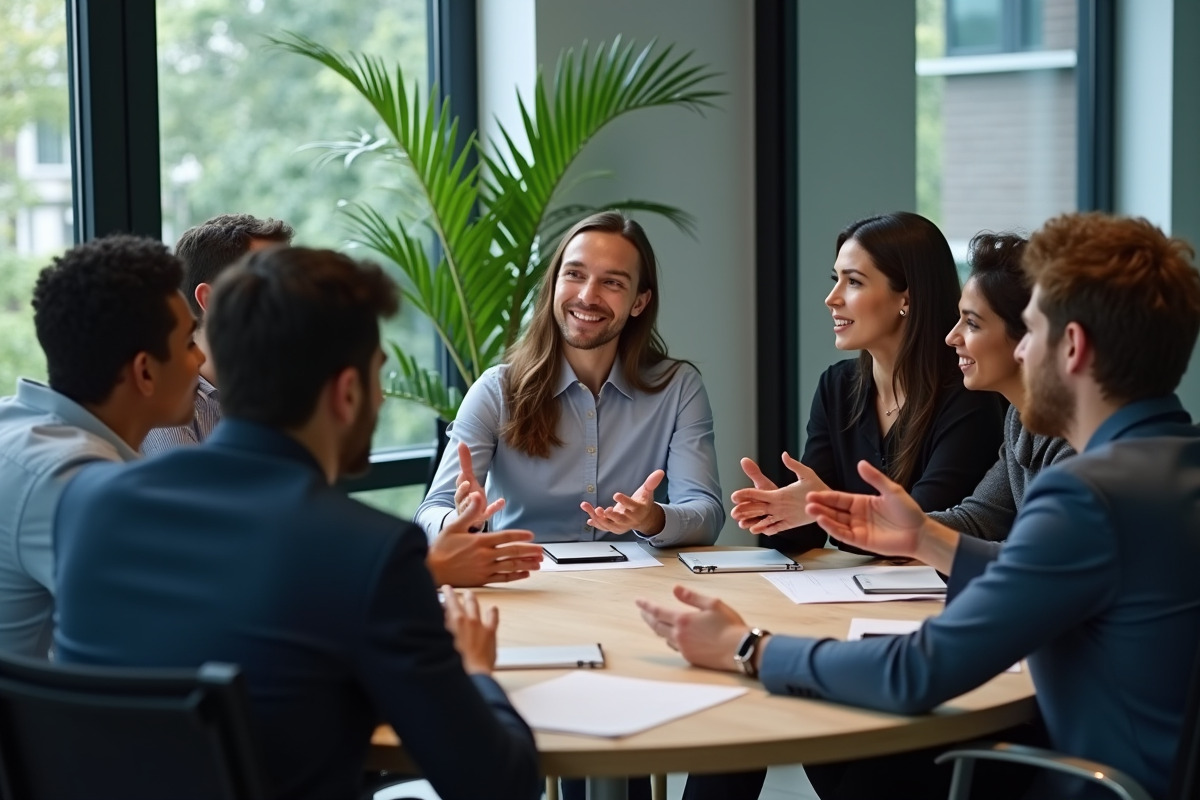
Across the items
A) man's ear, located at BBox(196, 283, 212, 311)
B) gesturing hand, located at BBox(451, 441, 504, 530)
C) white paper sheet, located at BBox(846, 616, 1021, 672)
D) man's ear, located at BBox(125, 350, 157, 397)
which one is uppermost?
man's ear, located at BBox(196, 283, 212, 311)

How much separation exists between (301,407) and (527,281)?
2785mm

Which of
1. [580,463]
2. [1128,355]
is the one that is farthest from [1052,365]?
[580,463]

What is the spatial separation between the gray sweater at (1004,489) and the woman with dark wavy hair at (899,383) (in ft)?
0.41

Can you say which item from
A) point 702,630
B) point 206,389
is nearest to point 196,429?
point 206,389

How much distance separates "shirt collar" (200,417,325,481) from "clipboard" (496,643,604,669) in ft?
1.98

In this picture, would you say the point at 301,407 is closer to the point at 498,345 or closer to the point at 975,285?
the point at 975,285

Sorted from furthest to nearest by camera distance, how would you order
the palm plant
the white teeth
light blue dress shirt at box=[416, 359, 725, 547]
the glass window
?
the glass window, the palm plant, the white teeth, light blue dress shirt at box=[416, 359, 725, 547]

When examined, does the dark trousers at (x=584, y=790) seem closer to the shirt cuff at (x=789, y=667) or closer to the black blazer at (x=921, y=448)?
the black blazer at (x=921, y=448)

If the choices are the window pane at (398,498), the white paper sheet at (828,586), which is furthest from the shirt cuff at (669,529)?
the window pane at (398,498)

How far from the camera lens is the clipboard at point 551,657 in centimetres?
199

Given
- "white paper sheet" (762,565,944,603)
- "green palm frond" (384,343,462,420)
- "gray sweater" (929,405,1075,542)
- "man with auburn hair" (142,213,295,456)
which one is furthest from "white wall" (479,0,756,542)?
"white paper sheet" (762,565,944,603)

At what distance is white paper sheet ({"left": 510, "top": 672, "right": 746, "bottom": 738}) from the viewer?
5.65ft

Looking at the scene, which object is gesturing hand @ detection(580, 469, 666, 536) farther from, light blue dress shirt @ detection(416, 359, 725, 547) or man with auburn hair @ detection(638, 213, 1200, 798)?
man with auburn hair @ detection(638, 213, 1200, 798)

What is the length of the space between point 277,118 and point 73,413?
8.13 ft
